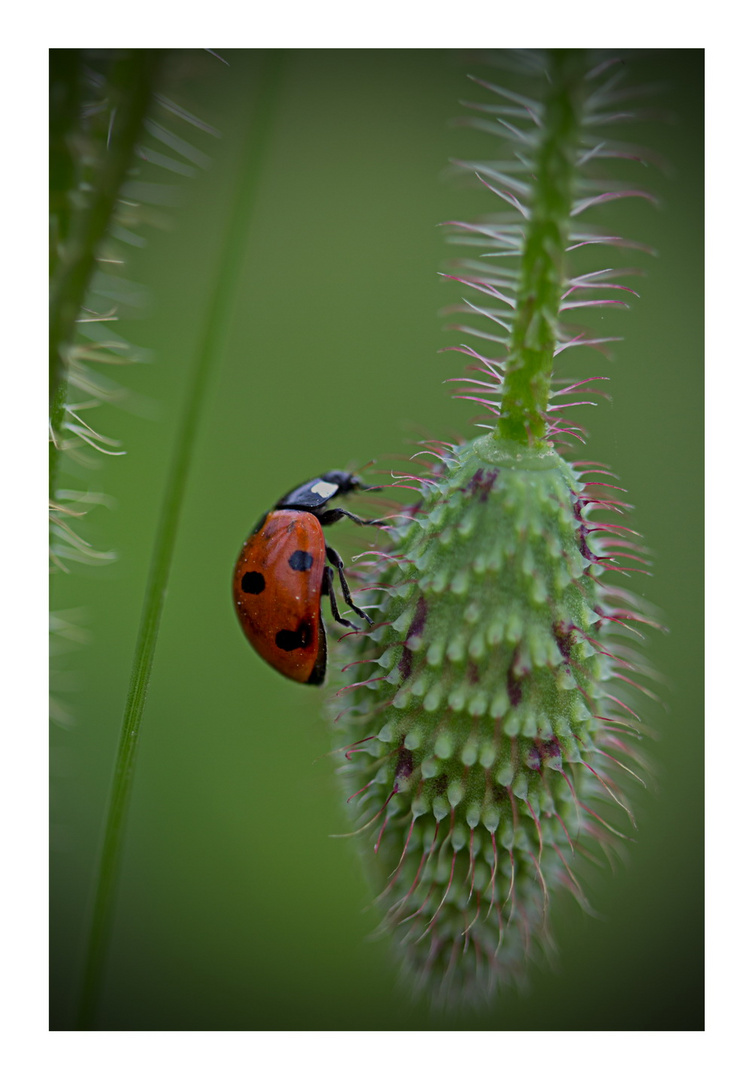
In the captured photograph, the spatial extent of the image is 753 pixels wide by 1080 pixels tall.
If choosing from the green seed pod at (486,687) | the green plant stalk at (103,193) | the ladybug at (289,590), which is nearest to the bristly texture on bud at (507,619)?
the green seed pod at (486,687)

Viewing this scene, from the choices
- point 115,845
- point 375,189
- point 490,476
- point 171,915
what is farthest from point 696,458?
point 171,915

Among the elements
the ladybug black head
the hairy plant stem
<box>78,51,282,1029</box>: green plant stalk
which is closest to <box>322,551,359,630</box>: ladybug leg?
the ladybug black head

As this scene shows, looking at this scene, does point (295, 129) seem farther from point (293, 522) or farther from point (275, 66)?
point (293, 522)

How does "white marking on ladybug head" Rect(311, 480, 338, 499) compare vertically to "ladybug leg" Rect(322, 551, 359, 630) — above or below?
above

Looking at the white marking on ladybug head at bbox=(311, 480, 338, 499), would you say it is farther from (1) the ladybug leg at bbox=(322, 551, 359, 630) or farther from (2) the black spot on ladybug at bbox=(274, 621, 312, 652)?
(2) the black spot on ladybug at bbox=(274, 621, 312, 652)

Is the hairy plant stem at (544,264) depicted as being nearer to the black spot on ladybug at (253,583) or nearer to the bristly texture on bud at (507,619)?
the bristly texture on bud at (507,619)

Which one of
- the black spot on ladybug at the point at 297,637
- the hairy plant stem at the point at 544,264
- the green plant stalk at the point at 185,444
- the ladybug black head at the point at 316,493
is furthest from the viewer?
the ladybug black head at the point at 316,493
